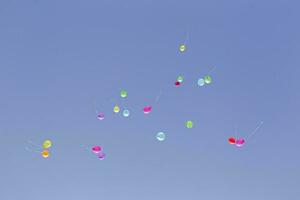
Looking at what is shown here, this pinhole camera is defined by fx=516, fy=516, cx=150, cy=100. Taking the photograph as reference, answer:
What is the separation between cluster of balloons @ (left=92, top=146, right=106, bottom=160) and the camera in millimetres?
3271

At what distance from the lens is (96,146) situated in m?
3.37

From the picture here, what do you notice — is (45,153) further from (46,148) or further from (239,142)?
(239,142)

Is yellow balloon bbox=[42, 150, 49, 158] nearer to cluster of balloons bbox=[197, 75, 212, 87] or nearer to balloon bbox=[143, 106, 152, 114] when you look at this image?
balloon bbox=[143, 106, 152, 114]

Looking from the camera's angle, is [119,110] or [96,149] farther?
[119,110]

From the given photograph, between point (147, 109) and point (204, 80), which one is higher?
point (204, 80)

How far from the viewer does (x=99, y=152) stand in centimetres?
335

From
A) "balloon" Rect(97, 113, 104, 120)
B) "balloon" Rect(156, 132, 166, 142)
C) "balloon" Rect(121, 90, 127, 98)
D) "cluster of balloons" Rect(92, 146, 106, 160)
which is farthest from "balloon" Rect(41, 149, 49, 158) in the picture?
"balloon" Rect(156, 132, 166, 142)

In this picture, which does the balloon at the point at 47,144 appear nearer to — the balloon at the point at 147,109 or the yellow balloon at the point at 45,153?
the yellow balloon at the point at 45,153

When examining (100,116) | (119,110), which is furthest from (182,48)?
(100,116)

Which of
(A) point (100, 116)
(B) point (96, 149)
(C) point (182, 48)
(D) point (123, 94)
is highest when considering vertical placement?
(C) point (182, 48)

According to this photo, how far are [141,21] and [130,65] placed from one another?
1.03 feet

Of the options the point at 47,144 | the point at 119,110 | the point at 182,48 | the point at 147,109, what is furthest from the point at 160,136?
the point at 47,144

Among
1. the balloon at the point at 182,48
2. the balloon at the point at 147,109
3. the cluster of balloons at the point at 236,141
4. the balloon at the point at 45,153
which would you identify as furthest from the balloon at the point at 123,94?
the cluster of balloons at the point at 236,141

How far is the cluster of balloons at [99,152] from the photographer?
327 centimetres
